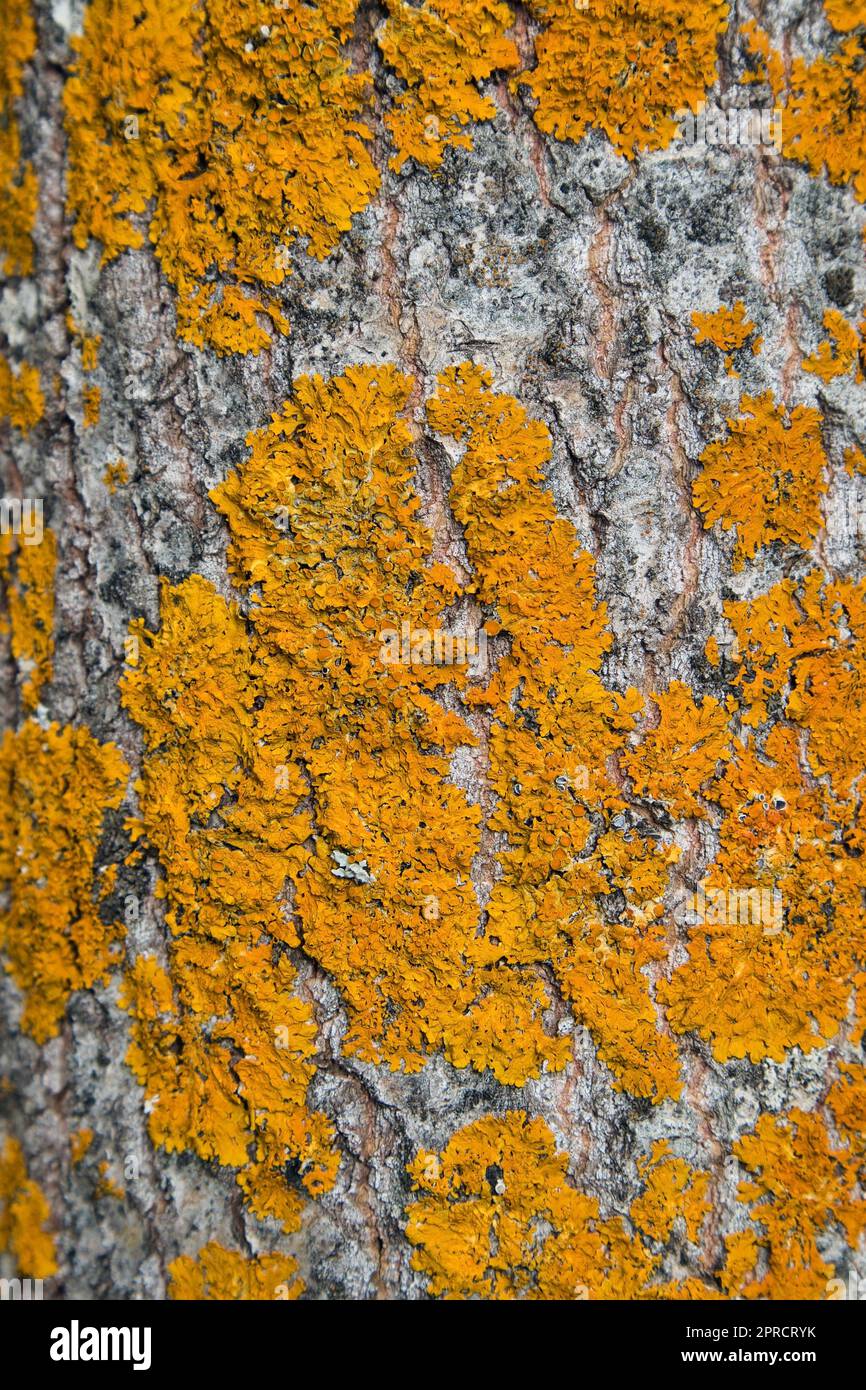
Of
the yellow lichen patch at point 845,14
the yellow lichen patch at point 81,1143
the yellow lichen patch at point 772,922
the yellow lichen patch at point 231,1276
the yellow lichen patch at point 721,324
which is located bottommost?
the yellow lichen patch at point 231,1276

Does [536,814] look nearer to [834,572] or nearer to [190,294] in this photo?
[834,572]

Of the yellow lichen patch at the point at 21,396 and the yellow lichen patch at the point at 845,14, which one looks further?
the yellow lichen patch at the point at 21,396

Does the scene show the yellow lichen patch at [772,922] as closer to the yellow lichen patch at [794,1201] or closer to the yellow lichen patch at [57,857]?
the yellow lichen patch at [794,1201]

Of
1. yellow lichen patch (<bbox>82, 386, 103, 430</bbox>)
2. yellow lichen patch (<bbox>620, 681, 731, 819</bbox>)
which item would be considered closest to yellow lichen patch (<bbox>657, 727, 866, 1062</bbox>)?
yellow lichen patch (<bbox>620, 681, 731, 819</bbox>)

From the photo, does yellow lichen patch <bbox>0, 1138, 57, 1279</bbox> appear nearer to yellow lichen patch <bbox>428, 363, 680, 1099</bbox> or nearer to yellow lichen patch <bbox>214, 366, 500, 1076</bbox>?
yellow lichen patch <bbox>214, 366, 500, 1076</bbox>

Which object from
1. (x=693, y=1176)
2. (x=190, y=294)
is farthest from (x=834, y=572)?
(x=190, y=294)

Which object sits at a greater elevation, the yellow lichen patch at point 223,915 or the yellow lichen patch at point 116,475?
the yellow lichen patch at point 116,475

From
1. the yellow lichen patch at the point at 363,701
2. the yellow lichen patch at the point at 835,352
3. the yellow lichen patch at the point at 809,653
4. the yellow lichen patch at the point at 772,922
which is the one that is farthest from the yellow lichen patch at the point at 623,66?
the yellow lichen patch at the point at 772,922
